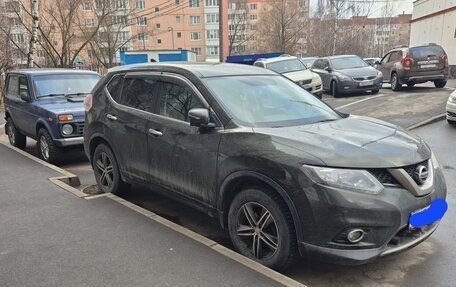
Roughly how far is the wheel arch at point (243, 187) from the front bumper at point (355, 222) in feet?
0.31

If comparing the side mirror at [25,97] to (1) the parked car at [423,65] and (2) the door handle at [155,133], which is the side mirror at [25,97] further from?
(1) the parked car at [423,65]

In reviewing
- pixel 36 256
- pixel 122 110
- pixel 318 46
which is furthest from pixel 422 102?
pixel 318 46

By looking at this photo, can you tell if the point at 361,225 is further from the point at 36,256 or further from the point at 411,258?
the point at 36,256

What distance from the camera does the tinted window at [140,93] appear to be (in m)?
4.68

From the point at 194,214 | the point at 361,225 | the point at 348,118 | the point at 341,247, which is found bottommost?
the point at 194,214

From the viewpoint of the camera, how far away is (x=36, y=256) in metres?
3.59

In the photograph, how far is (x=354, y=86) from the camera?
15.0 m

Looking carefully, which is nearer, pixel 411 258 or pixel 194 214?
pixel 411 258

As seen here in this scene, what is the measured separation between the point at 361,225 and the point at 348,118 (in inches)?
62.6

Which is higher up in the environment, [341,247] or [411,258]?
[341,247]

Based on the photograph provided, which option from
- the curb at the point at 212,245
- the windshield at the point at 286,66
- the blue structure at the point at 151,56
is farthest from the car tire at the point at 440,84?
the blue structure at the point at 151,56

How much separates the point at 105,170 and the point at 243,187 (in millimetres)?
2681

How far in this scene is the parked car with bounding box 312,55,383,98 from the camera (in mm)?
15016

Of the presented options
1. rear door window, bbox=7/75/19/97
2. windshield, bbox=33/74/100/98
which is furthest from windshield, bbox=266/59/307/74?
rear door window, bbox=7/75/19/97
